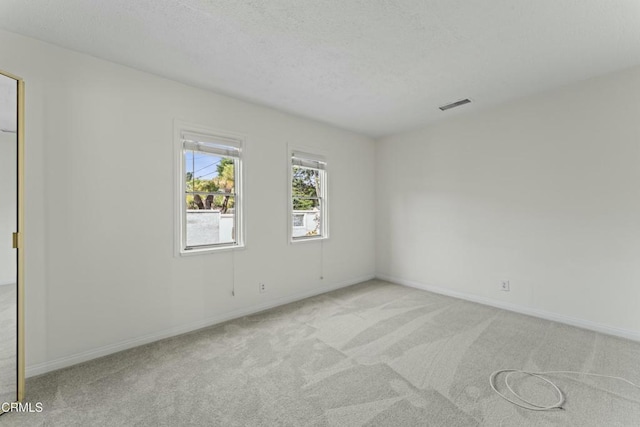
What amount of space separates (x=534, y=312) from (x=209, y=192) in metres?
4.15

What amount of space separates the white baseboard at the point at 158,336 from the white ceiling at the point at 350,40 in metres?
2.59

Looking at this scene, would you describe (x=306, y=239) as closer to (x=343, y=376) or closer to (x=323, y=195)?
(x=323, y=195)

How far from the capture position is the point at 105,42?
86.6 inches

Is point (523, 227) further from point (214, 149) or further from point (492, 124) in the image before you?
point (214, 149)

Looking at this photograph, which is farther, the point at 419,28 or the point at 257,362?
the point at 257,362

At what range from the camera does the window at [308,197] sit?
13.2 feet

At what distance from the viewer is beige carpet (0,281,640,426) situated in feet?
5.62

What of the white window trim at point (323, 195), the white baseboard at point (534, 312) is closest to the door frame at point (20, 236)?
the white window trim at point (323, 195)

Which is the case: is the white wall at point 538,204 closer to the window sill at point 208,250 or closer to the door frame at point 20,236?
the window sill at point 208,250

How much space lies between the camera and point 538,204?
3297mm

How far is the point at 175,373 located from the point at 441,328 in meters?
2.61

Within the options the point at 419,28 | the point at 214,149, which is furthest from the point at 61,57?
the point at 419,28

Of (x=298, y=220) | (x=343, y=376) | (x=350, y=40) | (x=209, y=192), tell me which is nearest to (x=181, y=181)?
(x=209, y=192)

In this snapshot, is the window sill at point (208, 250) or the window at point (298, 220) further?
the window at point (298, 220)
